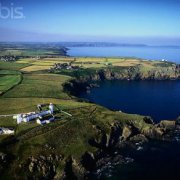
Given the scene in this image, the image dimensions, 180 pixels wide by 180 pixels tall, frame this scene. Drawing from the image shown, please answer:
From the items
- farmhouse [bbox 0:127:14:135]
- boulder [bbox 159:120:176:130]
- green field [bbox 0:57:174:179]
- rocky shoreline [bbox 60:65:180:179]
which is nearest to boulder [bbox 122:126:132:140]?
rocky shoreline [bbox 60:65:180:179]

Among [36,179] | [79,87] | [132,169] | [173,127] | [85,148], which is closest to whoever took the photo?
[36,179]

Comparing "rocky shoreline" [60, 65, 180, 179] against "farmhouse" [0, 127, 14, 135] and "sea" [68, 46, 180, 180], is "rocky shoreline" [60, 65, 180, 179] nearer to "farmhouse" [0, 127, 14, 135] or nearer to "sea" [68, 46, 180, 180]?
"sea" [68, 46, 180, 180]

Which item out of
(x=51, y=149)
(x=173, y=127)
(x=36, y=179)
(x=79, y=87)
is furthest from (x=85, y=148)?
(x=79, y=87)

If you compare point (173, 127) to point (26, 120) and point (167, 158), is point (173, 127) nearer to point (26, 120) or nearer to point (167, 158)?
point (167, 158)

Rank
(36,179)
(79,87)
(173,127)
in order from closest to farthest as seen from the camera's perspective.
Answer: (36,179) < (173,127) < (79,87)

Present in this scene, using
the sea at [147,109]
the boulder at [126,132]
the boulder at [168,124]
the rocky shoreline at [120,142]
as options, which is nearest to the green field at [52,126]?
the rocky shoreline at [120,142]

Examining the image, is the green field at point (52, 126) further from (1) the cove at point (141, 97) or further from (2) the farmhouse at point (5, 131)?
(1) the cove at point (141, 97)

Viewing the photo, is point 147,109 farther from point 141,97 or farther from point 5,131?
point 5,131
